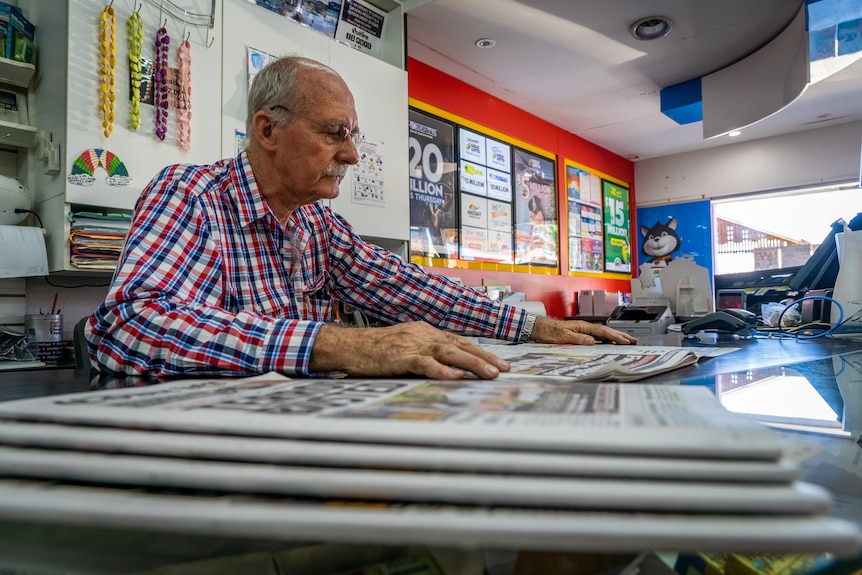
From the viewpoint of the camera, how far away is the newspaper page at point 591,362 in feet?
2.10

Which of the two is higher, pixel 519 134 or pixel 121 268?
Result: pixel 519 134

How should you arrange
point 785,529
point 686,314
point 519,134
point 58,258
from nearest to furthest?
point 785,529 → point 58,258 → point 686,314 → point 519,134

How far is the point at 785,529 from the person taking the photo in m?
0.19

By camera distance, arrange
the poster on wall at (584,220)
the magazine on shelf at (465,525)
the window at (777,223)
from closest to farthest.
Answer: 1. the magazine on shelf at (465,525)
2. the poster on wall at (584,220)
3. the window at (777,223)

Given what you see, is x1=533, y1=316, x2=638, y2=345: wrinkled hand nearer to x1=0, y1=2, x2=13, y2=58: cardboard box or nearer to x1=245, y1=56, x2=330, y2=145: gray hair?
x1=245, y1=56, x2=330, y2=145: gray hair

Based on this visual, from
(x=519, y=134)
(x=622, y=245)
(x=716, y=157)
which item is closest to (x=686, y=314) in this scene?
(x=519, y=134)

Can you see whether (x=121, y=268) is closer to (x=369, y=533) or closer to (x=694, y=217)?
(x=369, y=533)

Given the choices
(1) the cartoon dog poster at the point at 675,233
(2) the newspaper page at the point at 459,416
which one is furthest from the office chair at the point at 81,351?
(1) the cartoon dog poster at the point at 675,233

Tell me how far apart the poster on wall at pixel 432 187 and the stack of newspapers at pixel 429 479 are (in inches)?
125

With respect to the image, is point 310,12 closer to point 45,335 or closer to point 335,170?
point 335,170

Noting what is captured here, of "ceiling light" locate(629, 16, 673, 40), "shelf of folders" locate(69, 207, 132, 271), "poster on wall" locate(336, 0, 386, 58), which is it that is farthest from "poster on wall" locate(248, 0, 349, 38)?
"ceiling light" locate(629, 16, 673, 40)

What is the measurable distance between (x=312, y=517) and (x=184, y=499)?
7cm

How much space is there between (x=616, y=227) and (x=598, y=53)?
2563mm

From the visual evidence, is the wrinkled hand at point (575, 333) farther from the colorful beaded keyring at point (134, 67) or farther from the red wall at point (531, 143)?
the red wall at point (531, 143)
